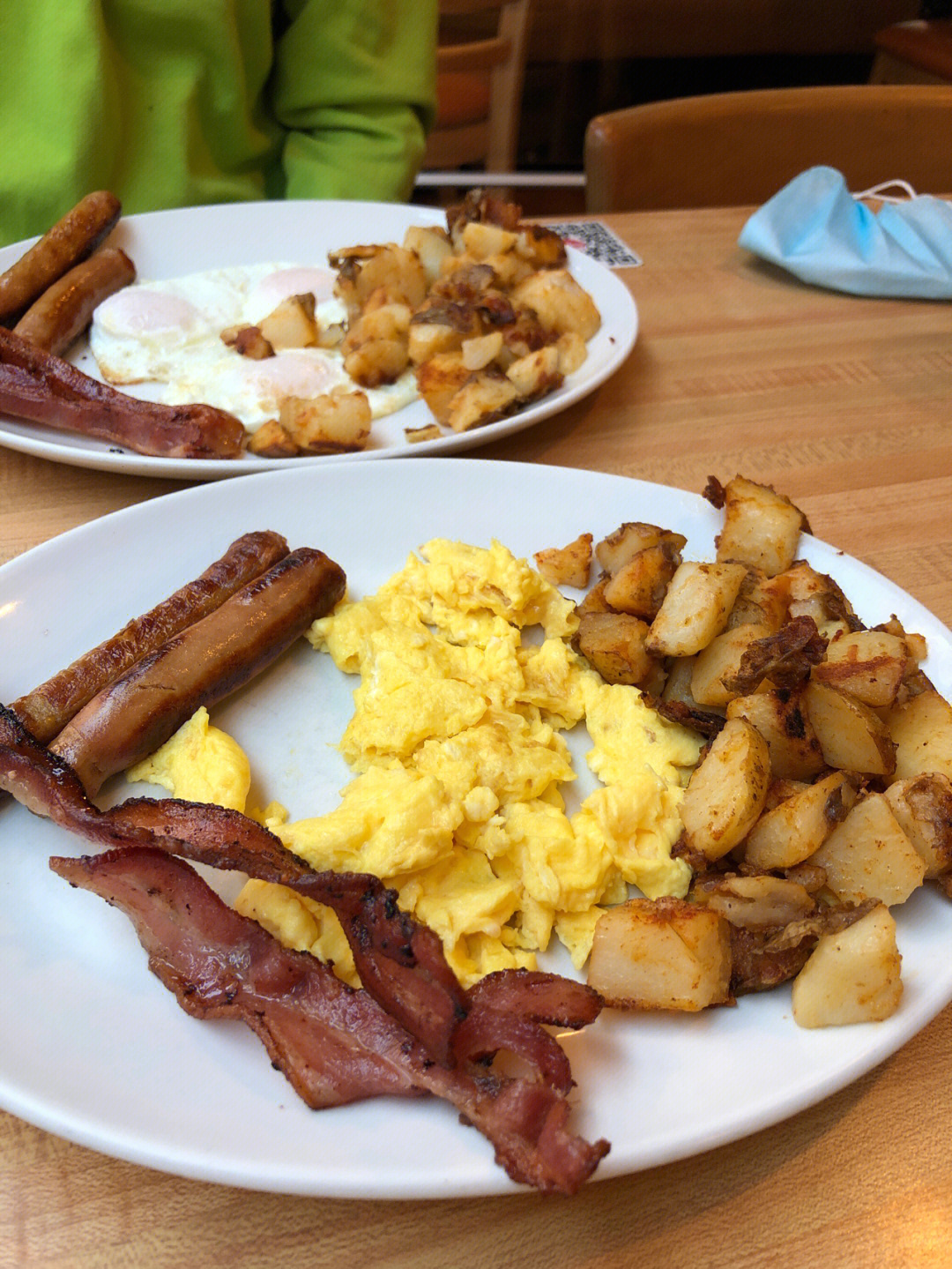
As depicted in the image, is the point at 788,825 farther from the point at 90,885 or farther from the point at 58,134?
the point at 58,134

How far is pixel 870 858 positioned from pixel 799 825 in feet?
0.27

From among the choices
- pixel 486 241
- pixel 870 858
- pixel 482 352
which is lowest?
pixel 870 858

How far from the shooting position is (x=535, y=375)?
2.00m

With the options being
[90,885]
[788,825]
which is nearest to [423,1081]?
[90,885]

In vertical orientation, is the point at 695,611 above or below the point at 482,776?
above

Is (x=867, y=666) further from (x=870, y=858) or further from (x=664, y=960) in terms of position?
(x=664, y=960)

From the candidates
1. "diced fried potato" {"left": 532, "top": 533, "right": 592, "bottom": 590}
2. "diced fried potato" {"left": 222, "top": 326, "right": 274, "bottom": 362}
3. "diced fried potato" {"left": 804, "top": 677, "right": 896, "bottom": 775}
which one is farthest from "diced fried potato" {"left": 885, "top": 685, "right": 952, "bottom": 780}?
"diced fried potato" {"left": 222, "top": 326, "right": 274, "bottom": 362}

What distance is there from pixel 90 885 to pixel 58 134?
236cm

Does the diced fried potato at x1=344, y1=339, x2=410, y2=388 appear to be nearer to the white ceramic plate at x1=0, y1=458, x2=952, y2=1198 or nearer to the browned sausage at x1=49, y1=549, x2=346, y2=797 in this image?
the browned sausage at x1=49, y1=549, x2=346, y2=797

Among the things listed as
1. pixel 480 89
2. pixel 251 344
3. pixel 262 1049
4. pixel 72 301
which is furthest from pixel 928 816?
pixel 480 89

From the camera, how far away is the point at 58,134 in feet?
8.66

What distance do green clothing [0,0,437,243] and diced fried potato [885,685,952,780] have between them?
2512 mm

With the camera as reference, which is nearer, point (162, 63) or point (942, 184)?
point (162, 63)

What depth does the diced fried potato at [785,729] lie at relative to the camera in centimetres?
123
